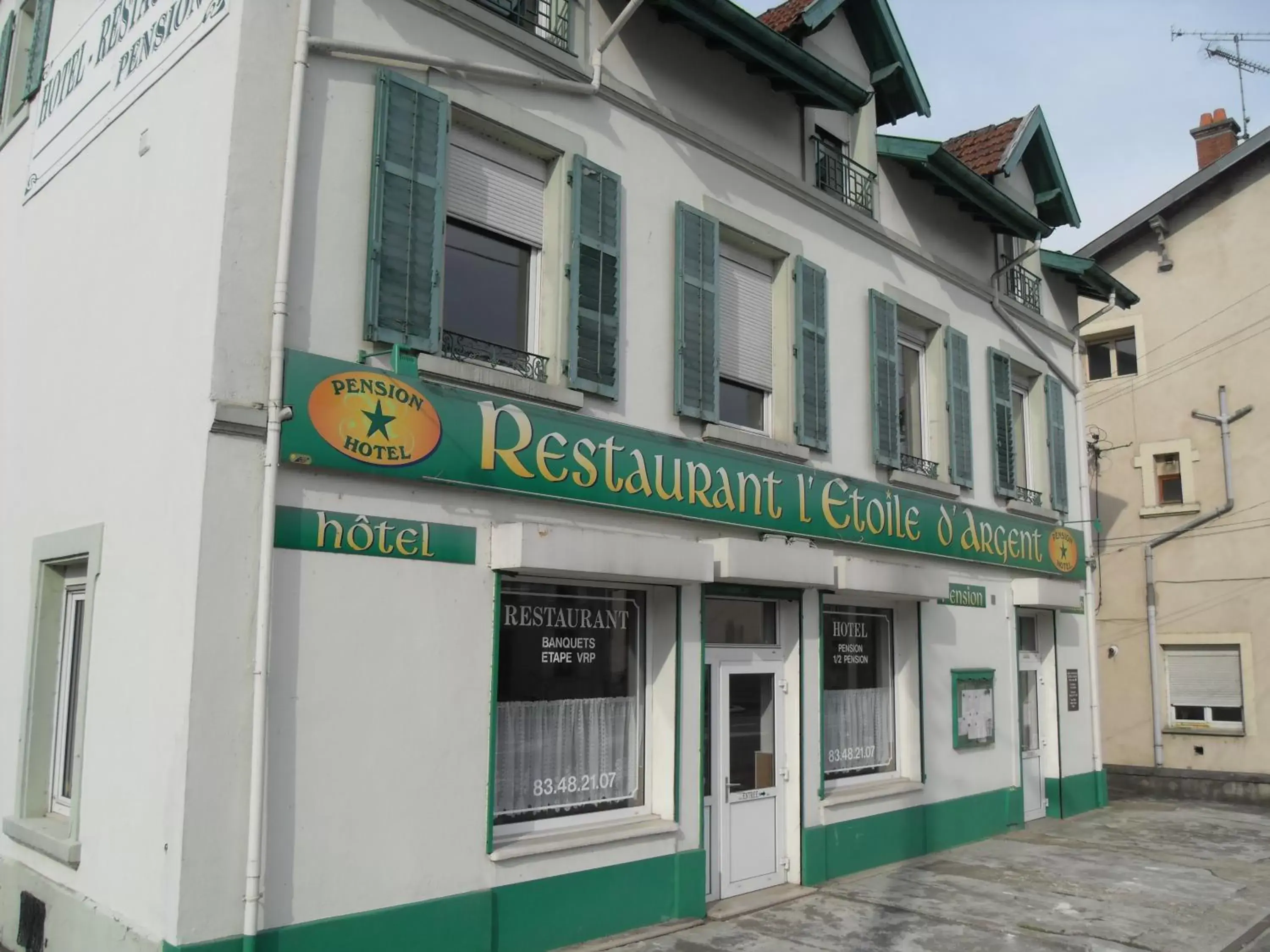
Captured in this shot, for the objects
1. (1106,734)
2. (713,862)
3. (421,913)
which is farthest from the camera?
(1106,734)

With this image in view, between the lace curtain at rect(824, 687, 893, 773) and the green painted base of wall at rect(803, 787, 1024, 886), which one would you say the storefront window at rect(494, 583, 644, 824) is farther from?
the lace curtain at rect(824, 687, 893, 773)

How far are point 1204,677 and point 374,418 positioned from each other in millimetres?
15307

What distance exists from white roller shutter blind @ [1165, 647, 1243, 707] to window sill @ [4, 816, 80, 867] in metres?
16.1

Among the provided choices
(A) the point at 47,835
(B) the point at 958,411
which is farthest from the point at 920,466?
(A) the point at 47,835

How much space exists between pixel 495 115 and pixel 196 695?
4.22 m


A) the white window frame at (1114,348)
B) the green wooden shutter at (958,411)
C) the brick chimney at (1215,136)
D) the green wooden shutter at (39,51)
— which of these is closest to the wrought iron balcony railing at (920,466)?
the green wooden shutter at (958,411)

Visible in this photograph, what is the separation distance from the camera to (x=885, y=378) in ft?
36.3

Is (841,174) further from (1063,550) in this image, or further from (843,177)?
(1063,550)

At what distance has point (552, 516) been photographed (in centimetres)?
757

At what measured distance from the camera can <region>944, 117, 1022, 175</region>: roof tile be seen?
44.4ft

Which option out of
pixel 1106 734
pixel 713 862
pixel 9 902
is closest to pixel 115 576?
pixel 9 902

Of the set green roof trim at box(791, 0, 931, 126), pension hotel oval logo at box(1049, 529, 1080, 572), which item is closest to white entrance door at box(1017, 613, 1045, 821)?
pension hotel oval logo at box(1049, 529, 1080, 572)

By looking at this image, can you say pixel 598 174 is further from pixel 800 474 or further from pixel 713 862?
pixel 713 862

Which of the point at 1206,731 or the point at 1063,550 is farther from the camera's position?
the point at 1206,731
